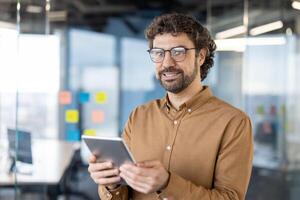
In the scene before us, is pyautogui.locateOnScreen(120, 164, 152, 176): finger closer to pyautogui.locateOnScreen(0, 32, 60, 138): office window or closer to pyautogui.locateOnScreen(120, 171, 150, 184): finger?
pyautogui.locateOnScreen(120, 171, 150, 184): finger

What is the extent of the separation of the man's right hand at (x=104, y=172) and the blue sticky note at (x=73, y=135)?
356cm

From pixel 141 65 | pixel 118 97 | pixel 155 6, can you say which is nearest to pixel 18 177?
pixel 118 97

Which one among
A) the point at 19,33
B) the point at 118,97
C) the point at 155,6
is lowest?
the point at 118,97

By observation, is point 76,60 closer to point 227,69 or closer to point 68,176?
point 68,176

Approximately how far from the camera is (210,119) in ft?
5.09

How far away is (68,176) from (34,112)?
85 centimetres

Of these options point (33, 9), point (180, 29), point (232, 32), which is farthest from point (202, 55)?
point (33, 9)

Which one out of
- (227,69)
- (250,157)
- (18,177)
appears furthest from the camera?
(227,69)

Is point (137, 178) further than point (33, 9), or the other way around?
point (33, 9)

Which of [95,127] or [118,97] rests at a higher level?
[118,97]

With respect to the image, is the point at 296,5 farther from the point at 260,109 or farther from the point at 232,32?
the point at 260,109

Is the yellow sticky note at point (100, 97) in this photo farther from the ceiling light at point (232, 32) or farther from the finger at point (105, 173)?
the finger at point (105, 173)

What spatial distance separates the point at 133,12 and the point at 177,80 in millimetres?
3680

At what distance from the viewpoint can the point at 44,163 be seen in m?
4.64
